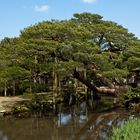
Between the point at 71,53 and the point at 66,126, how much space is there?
514 cm

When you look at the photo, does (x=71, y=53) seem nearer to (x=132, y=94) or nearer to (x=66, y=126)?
(x=132, y=94)

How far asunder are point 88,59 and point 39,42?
316 cm

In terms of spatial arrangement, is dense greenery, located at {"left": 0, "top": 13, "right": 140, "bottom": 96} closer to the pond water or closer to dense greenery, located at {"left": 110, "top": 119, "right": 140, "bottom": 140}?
the pond water

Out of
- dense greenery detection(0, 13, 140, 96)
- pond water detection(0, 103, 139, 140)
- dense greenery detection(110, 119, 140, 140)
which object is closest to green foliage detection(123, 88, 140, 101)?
pond water detection(0, 103, 139, 140)

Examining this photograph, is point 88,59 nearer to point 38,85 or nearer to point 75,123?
point 75,123

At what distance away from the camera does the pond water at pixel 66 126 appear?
15.1m

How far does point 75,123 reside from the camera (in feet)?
60.5

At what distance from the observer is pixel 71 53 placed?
21.2 meters

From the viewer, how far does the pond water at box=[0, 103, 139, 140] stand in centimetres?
1513

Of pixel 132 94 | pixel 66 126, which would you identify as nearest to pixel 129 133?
pixel 66 126

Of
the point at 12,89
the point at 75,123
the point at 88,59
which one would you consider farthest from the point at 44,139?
the point at 12,89

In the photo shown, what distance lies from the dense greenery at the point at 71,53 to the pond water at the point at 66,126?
8.08ft

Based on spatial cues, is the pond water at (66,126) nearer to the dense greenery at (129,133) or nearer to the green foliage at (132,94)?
the green foliage at (132,94)

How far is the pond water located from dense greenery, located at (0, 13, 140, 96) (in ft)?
8.08
